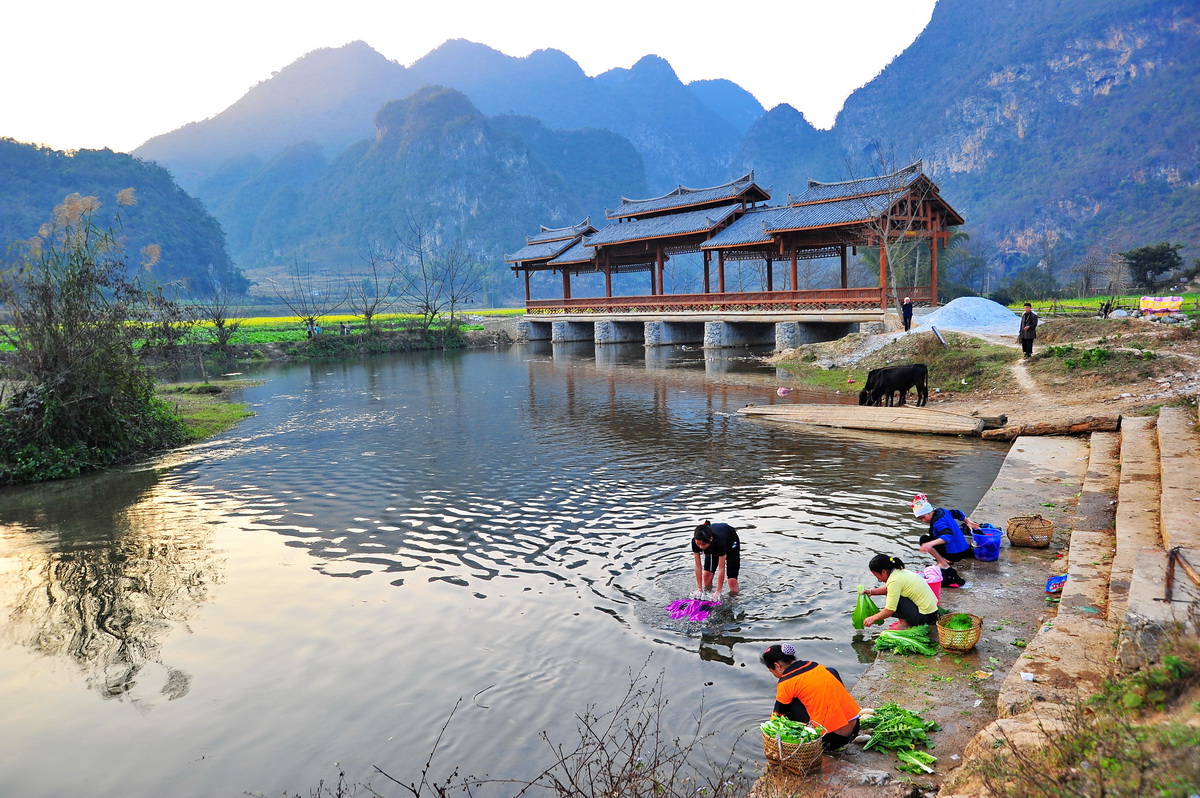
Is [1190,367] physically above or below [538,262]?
below

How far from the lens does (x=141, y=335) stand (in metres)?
19.1

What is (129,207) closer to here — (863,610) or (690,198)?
(690,198)

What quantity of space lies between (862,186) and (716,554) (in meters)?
30.4

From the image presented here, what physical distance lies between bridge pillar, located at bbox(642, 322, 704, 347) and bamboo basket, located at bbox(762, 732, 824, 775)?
38.5 meters

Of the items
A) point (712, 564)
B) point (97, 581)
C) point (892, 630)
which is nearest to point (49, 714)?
point (97, 581)

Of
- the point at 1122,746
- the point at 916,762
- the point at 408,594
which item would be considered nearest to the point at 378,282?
the point at 408,594

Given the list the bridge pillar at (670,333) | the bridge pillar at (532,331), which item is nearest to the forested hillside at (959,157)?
the bridge pillar at (670,333)

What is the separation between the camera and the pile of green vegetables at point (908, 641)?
661 cm

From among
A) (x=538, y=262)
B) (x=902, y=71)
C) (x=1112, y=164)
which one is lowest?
(x=538, y=262)

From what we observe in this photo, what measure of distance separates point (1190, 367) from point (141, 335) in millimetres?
24666

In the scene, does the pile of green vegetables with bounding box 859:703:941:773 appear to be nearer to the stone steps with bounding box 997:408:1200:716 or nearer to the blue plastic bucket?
the stone steps with bounding box 997:408:1200:716

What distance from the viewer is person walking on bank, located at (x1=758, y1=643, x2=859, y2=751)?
5.19 metres

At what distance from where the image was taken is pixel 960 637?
20.9ft

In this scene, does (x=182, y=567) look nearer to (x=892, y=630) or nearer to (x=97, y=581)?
(x=97, y=581)
